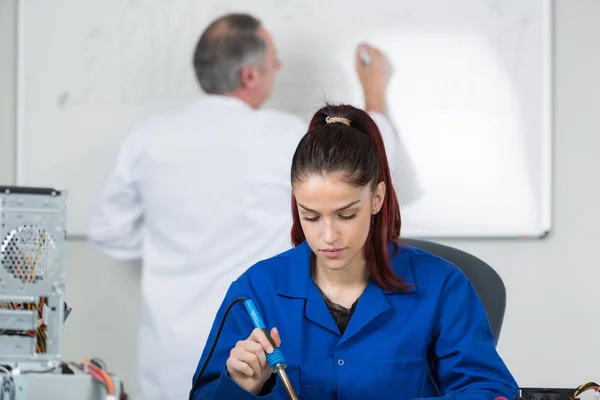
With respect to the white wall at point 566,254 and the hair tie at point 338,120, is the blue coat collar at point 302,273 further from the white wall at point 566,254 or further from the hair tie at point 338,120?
the white wall at point 566,254

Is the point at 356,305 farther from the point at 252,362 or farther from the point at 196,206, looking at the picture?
the point at 196,206

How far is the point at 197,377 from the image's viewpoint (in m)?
1.55

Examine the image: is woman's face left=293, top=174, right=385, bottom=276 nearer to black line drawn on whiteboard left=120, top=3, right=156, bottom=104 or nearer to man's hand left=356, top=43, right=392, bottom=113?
man's hand left=356, top=43, right=392, bottom=113

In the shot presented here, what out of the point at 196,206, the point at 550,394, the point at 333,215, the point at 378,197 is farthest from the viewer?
Result: the point at 196,206

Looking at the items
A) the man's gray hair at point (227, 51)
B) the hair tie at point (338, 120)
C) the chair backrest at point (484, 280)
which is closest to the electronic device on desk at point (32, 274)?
the hair tie at point (338, 120)

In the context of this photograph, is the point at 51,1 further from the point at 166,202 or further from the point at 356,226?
the point at 356,226

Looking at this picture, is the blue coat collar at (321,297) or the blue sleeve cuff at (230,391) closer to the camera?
the blue sleeve cuff at (230,391)

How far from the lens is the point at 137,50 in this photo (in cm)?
308

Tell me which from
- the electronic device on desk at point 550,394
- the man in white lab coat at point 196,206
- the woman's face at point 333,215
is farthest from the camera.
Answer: the man in white lab coat at point 196,206

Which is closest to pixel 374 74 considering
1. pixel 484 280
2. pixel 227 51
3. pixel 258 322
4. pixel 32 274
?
pixel 227 51

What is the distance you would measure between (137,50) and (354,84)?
805 millimetres

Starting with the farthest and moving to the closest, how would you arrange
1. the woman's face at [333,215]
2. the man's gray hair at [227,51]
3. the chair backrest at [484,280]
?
the man's gray hair at [227,51]
the chair backrest at [484,280]
the woman's face at [333,215]

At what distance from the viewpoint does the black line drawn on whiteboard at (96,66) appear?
3.08 m

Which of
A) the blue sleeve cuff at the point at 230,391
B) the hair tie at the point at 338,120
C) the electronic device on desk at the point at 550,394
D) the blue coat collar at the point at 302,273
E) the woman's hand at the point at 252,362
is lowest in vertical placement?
the blue sleeve cuff at the point at 230,391
